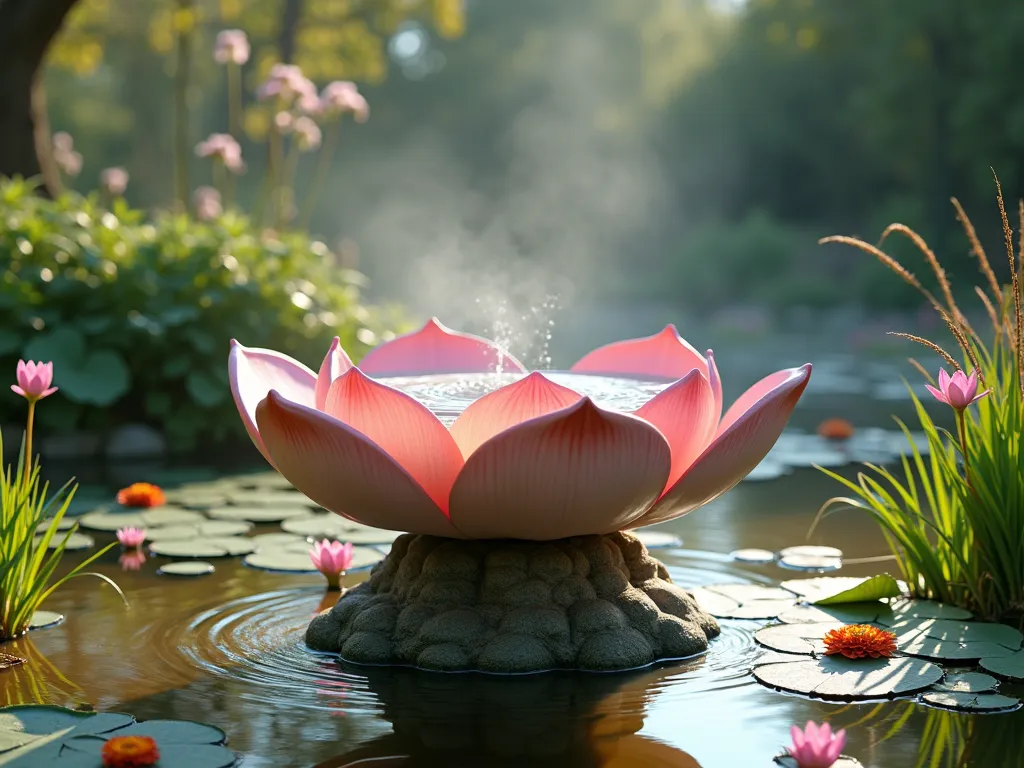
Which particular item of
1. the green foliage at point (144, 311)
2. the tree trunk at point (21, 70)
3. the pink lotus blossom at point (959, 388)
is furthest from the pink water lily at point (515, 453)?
the tree trunk at point (21, 70)

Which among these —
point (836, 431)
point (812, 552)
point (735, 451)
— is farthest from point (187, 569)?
point (836, 431)

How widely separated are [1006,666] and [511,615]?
3.65 ft

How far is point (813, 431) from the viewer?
7434 millimetres

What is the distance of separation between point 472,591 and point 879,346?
37.3ft

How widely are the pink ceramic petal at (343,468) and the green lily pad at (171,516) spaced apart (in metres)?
1.86

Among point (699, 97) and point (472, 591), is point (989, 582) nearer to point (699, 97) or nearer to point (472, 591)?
point (472, 591)

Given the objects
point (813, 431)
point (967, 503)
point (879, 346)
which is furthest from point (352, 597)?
point (879, 346)

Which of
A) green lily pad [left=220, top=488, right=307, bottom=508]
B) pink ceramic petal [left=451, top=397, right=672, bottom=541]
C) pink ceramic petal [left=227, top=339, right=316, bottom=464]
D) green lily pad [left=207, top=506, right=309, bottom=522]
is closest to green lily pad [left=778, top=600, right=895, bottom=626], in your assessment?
pink ceramic petal [left=451, top=397, right=672, bottom=541]

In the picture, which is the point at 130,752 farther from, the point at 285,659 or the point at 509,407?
the point at 509,407

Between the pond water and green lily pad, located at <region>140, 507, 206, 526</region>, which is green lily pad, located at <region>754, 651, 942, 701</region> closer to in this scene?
the pond water

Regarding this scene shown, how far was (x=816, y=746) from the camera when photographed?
212 centimetres

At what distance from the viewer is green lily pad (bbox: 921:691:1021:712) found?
260cm

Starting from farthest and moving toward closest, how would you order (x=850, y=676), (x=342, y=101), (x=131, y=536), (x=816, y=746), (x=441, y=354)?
(x=342, y=101) < (x=131, y=536) < (x=441, y=354) < (x=850, y=676) < (x=816, y=746)

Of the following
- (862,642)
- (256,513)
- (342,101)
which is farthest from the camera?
(342,101)
